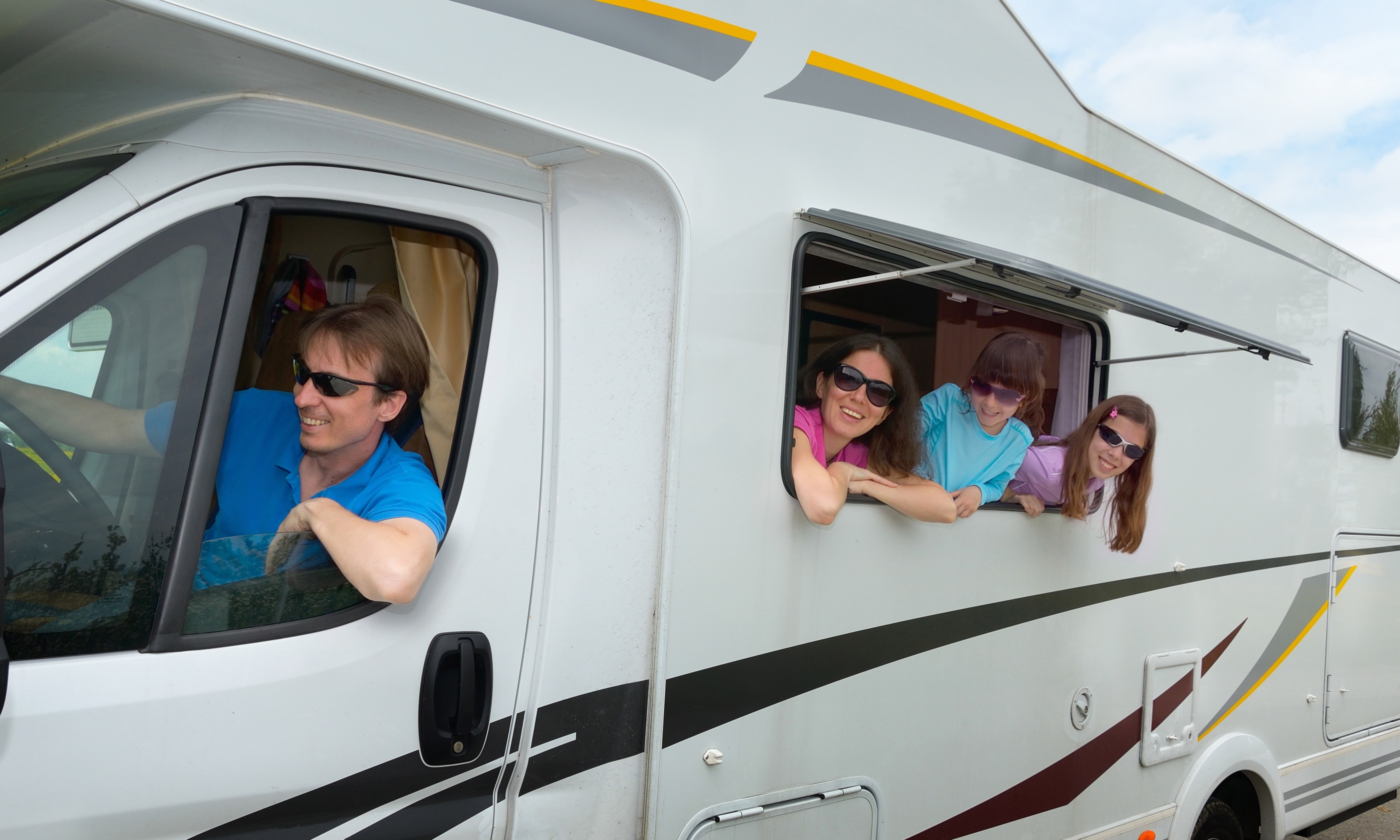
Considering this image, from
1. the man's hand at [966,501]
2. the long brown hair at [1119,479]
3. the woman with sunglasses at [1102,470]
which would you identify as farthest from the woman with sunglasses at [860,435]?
the long brown hair at [1119,479]

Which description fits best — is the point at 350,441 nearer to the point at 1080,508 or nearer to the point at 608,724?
the point at 608,724

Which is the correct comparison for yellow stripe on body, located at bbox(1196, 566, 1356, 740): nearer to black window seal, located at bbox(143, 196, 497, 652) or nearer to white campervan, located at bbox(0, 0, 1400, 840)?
white campervan, located at bbox(0, 0, 1400, 840)

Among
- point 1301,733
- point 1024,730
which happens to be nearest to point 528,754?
point 1024,730

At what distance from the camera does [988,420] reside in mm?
2779

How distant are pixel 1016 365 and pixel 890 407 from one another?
0.50 metres

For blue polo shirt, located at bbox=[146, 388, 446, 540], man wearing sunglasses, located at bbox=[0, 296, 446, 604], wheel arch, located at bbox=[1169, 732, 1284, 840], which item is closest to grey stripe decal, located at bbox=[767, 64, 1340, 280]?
man wearing sunglasses, located at bbox=[0, 296, 446, 604]

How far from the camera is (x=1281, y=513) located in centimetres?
365

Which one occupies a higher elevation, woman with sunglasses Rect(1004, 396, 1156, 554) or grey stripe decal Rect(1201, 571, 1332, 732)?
woman with sunglasses Rect(1004, 396, 1156, 554)

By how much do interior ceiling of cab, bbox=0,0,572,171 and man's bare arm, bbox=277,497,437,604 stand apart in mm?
716

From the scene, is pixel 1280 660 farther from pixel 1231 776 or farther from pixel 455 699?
pixel 455 699

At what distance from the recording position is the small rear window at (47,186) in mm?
1425

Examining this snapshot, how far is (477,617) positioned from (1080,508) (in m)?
1.97

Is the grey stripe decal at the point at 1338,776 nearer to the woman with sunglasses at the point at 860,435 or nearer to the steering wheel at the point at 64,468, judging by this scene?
the woman with sunglasses at the point at 860,435

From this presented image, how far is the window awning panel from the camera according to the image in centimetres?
209
